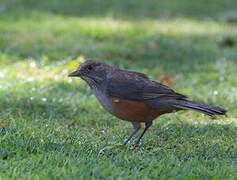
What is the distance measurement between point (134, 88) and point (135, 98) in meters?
A: 0.11

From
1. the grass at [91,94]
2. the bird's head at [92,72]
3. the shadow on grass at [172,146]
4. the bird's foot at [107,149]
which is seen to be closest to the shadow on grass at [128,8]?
the grass at [91,94]

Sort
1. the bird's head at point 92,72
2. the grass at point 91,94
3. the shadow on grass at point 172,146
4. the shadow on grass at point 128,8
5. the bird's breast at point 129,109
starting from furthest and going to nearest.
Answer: the shadow on grass at point 128,8, the bird's head at point 92,72, the bird's breast at point 129,109, the shadow on grass at point 172,146, the grass at point 91,94

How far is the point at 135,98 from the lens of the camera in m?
6.72

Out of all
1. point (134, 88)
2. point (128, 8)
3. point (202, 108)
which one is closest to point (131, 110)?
point (134, 88)

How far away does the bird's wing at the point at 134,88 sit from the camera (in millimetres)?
6742

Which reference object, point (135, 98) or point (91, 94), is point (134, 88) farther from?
point (91, 94)

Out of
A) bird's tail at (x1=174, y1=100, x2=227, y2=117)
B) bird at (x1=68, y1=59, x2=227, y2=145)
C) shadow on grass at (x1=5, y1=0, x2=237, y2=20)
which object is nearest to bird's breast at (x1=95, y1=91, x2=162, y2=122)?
bird at (x1=68, y1=59, x2=227, y2=145)

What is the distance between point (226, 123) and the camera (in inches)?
317

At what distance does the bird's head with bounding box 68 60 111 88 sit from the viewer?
6.94 meters

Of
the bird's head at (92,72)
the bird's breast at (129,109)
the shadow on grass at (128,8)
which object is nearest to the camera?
the bird's breast at (129,109)

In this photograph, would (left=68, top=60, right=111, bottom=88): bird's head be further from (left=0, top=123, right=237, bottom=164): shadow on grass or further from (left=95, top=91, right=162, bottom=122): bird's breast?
(left=0, top=123, right=237, bottom=164): shadow on grass

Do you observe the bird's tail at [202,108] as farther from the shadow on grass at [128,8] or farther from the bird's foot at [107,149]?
the shadow on grass at [128,8]

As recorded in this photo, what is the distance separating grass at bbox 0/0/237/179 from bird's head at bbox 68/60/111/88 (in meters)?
0.50

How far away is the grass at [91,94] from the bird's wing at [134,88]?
0.44 meters
